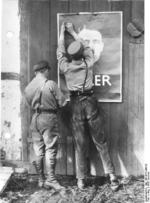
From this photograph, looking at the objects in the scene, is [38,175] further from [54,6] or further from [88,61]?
[54,6]

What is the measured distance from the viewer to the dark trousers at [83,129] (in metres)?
2.62

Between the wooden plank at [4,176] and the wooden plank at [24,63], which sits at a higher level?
the wooden plank at [24,63]

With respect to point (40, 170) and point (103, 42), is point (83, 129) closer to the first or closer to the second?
point (40, 170)

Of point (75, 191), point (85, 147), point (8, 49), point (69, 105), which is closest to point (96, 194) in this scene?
point (75, 191)

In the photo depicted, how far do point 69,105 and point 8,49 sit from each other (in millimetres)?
Answer: 540

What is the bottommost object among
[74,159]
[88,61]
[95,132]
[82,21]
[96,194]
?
[96,194]

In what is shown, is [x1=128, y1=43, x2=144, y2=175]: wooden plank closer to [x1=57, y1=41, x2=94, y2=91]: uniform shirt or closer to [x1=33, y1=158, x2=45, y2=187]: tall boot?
[x1=57, y1=41, x2=94, y2=91]: uniform shirt

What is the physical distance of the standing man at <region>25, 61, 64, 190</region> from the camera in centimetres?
256

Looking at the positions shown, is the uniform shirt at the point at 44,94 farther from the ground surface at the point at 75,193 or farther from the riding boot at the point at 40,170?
the ground surface at the point at 75,193

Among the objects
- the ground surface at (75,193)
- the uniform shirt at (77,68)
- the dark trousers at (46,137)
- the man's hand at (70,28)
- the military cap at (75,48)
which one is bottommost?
the ground surface at (75,193)

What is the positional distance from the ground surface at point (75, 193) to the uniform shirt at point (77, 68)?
65 centimetres

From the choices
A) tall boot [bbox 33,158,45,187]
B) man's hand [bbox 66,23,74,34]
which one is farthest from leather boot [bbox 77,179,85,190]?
man's hand [bbox 66,23,74,34]

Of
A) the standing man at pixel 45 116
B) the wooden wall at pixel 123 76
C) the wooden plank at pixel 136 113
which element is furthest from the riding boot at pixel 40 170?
the wooden plank at pixel 136 113

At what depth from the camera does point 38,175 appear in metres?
2.78
